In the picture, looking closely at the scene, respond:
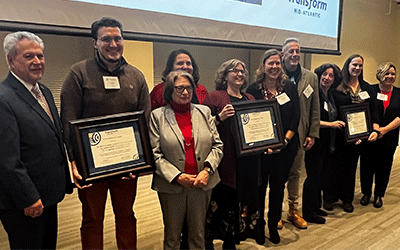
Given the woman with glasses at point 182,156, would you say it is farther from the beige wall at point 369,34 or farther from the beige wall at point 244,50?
the beige wall at point 369,34

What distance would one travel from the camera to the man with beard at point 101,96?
6.23 feet

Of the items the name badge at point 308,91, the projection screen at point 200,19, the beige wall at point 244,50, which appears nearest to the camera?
the projection screen at point 200,19

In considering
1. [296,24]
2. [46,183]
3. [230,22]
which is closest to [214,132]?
[46,183]

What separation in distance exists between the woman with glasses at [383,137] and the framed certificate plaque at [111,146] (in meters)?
2.68

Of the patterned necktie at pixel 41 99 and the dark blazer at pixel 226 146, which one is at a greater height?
the patterned necktie at pixel 41 99

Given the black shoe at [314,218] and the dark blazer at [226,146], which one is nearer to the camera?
the dark blazer at [226,146]

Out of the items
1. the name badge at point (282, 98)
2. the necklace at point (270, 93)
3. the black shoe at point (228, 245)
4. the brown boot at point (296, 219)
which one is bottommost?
the brown boot at point (296, 219)

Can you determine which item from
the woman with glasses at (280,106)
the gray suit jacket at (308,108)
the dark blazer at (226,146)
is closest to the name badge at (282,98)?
the woman with glasses at (280,106)

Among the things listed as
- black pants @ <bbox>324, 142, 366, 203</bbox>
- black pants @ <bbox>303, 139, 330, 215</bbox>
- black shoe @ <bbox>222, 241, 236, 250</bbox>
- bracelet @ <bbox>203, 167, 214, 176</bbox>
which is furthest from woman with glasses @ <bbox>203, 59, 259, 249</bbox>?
black pants @ <bbox>324, 142, 366, 203</bbox>

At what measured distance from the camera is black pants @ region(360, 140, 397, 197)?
146 inches

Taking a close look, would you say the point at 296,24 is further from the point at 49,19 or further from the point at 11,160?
the point at 11,160

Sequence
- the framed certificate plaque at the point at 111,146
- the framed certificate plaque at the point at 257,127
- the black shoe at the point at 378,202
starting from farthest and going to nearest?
1. the black shoe at the point at 378,202
2. the framed certificate plaque at the point at 257,127
3. the framed certificate plaque at the point at 111,146

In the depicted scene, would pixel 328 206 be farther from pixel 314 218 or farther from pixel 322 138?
pixel 322 138

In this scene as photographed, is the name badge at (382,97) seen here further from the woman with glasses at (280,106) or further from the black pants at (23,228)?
the black pants at (23,228)
